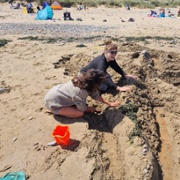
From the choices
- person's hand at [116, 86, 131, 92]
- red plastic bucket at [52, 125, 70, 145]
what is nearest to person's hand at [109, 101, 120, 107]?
person's hand at [116, 86, 131, 92]

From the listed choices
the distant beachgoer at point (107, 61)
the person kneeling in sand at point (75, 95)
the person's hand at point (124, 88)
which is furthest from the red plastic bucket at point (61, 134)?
the person's hand at point (124, 88)

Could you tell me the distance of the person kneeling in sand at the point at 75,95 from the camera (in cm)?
410

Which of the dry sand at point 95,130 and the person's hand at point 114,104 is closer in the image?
the dry sand at point 95,130

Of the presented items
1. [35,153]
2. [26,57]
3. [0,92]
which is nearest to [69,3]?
[26,57]

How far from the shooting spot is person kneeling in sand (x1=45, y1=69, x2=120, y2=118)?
410 centimetres

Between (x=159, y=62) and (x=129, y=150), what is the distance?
3.83 metres

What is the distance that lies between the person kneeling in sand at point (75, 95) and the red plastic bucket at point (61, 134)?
→ 0.48m

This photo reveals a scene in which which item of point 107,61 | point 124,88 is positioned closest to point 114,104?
point 124,88

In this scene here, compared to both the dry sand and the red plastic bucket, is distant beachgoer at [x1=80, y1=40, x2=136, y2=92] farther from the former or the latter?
the red plastic bucket

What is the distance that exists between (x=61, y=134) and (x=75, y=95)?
0.66m

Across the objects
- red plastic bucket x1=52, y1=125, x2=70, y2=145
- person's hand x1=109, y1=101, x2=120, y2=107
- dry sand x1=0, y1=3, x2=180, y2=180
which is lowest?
dry sand x1=0, y1=3, x2=180, y2=180

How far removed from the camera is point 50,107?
14.8 feet

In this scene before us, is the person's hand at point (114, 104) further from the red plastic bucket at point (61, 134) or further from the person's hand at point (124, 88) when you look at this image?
the red plastic bucket at point (61, 134)

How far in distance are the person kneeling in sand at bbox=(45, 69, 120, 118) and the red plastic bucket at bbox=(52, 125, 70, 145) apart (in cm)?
48
